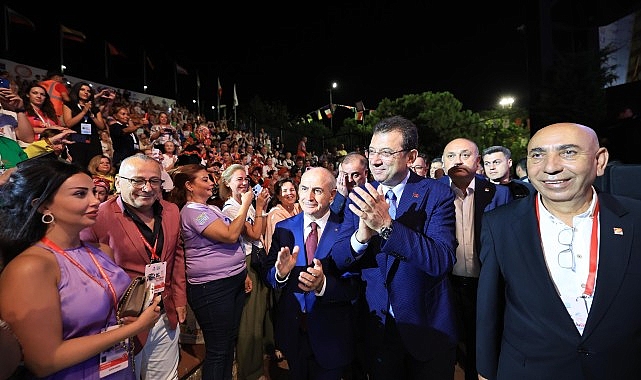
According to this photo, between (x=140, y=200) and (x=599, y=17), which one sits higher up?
(x=599, y=17)

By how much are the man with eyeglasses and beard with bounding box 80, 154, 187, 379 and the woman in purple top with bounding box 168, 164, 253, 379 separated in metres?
0.27

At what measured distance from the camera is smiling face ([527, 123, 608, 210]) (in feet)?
5.59

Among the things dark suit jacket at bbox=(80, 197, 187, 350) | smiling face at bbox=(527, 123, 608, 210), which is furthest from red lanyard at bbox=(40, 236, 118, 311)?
→ smiling face at bbox=(527, 123, 608, 210)

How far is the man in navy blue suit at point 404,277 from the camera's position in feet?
7.24

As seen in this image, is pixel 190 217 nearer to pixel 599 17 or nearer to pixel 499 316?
pixel 499 316

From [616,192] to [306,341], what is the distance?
2.25 meters

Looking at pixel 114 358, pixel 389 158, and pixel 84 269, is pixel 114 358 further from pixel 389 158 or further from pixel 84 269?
pixel 389 158

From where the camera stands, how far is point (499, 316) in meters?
1.95

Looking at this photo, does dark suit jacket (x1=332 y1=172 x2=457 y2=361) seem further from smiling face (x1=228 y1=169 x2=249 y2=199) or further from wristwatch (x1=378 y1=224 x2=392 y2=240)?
smiling face (x1=228 y1=169 x2=249 y2=199)

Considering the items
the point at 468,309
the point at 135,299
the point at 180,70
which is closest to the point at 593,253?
the point at 468,309

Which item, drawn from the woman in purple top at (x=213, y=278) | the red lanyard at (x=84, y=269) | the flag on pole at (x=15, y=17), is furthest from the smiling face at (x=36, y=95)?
the flag on pole at (x=15, y=17)

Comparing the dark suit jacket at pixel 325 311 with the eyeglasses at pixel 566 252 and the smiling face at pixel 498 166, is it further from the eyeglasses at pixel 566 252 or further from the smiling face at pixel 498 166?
the smiling face at pixel 498 166

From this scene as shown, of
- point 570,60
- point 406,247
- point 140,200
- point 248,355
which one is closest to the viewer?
point 406,247

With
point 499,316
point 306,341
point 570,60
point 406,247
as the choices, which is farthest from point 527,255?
point 570,60
